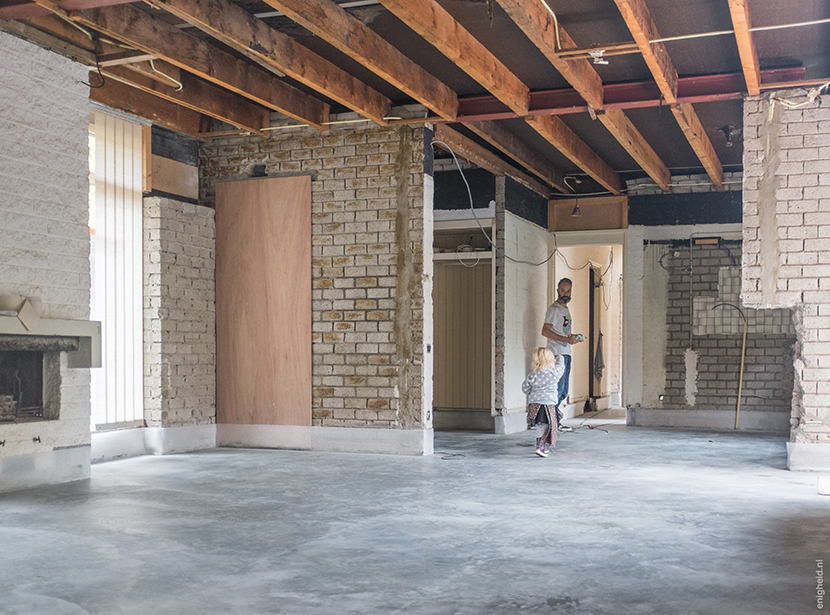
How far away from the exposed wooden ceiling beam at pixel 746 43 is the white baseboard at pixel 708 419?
463cm

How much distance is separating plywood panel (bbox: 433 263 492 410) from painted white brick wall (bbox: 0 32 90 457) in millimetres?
4617

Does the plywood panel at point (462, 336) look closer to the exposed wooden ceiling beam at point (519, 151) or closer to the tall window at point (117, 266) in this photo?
the exposed wooden ceiling beam at point (519, 151)

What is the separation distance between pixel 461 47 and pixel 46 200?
9.61 ft

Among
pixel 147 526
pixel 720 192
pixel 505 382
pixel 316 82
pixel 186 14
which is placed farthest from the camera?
pixel 720 192

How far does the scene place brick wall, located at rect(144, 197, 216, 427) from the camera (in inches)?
273

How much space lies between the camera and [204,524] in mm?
4145

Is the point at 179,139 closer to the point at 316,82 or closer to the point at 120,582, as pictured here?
the point at 316,82

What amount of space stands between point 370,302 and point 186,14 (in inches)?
122

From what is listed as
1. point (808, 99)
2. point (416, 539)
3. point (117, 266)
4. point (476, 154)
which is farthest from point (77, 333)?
point (808, 99)

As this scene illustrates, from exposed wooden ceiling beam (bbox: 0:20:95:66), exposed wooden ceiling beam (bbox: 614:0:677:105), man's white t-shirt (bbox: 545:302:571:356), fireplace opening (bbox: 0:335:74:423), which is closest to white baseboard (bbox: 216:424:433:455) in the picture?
fireplace opening (bbox: 0:335:74:423)

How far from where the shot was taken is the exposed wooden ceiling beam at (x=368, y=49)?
15.6 ft

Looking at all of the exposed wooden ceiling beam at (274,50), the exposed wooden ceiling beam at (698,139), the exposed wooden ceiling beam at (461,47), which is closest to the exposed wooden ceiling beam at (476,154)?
the exposed wooden ceiling beam at (274,50)

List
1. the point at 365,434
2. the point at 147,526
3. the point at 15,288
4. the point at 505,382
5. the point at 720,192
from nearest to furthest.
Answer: the point at 147,526
the point at 15,288
the point at 365,434
the point at 505,382
the point at 720,192

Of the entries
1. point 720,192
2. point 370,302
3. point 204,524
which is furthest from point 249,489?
point 720,192
